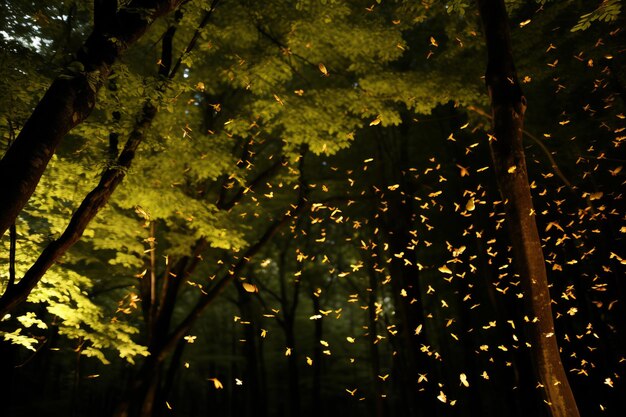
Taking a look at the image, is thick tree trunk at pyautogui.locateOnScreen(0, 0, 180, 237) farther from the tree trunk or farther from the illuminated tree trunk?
the tree trunk

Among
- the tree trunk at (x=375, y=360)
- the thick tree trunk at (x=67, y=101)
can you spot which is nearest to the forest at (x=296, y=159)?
the thick tree trunk at (x=67, y=101)

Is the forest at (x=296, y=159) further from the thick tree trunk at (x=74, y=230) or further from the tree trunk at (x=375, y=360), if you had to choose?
the tree trunk at (x=375, y=360)

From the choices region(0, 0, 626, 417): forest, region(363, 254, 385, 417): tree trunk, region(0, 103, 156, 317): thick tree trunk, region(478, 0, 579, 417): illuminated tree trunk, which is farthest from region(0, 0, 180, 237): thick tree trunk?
region(363, 254, 385, 417): tree trunk

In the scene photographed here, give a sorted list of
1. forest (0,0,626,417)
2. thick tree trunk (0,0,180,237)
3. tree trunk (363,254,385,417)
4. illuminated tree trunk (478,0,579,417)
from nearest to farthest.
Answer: thick tree trunk (0,0,180,237) → illuminated tree trunk (478,0,579,417) → forest (0,0,626,417) → tree trunk (363,254,385,417)

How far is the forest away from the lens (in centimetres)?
496

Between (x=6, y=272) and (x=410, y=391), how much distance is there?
1109 cm

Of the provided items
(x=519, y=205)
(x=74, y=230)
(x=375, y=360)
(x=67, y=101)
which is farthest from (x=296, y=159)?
(x=375, y=360)

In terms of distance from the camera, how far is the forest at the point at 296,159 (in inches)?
195

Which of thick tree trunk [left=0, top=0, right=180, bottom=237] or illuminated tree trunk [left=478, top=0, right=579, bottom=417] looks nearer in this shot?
thick tree trunk [left=0, top=0, right=180, bottom=237]

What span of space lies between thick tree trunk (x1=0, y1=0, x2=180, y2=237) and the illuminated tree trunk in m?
4.09

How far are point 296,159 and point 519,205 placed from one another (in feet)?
19.9

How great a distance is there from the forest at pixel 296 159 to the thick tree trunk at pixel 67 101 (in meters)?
0.02

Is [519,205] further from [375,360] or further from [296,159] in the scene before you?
[375,360]

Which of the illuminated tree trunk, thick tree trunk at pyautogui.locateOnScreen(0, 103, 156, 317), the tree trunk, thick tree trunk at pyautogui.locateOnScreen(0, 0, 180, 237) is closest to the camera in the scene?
thick tree trunk at pyautogui.locateOnScreen(0, 0, 180, 237)
